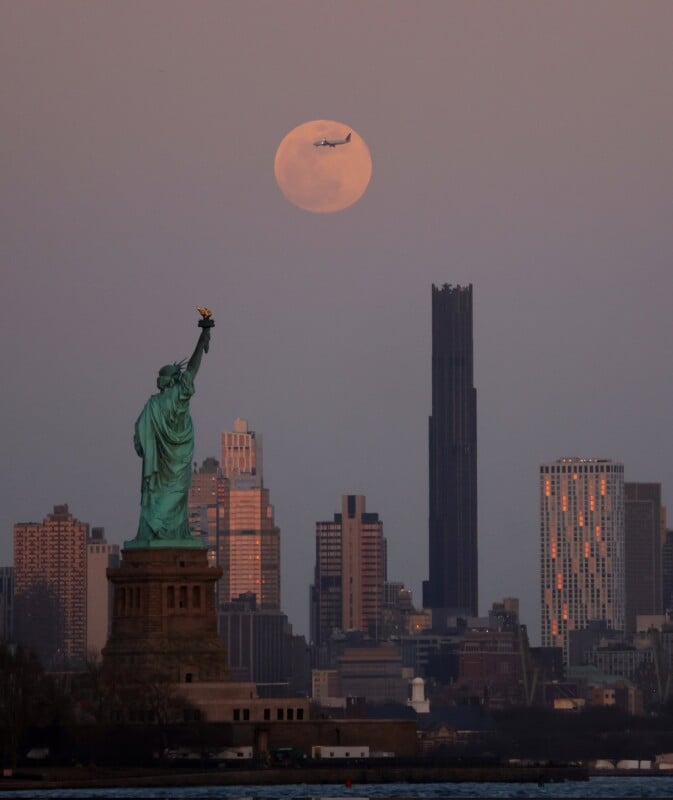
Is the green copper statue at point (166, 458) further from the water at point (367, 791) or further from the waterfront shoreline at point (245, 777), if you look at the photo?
the water at point (367, 791)

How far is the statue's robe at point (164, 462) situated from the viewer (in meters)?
167

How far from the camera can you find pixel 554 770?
551 feet

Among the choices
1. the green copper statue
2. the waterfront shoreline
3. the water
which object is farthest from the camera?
the green copper statue

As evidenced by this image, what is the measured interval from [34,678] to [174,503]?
13.3m

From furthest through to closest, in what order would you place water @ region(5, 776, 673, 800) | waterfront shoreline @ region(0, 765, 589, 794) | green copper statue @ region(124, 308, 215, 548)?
green copper statue @ region(124, 308, 215, 548)
waterfront shoreline @ region(0, 765, 589, 794)
water @ region(5, 776, 673, 800)

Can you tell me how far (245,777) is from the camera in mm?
148875

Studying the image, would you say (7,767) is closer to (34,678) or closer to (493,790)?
(34,678)

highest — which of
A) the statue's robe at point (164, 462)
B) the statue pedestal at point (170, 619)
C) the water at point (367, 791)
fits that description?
the statue's robe at point (164, 462)

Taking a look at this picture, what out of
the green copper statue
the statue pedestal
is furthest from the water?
the green copper statue

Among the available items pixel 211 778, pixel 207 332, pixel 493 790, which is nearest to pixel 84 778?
pixel 211 778

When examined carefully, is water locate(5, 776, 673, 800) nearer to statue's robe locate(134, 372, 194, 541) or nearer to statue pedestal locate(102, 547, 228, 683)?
statue pedestal locate(102, 547, 228, 683)

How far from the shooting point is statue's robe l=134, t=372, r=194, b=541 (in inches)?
6590

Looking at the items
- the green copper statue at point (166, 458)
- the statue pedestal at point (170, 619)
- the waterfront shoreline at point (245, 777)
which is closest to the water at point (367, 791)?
the waterfront shoreline at point (245, 777)

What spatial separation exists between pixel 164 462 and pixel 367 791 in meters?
29.7
